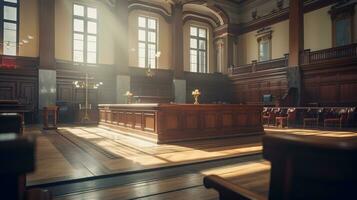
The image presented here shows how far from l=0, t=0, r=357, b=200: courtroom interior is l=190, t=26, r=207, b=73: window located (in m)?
0.08

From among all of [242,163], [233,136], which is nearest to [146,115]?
[233,136]

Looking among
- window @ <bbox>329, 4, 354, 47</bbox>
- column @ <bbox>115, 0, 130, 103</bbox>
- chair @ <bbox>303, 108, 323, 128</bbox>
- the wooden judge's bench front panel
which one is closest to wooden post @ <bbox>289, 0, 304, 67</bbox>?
window @ <bbox>329, 4, 354, 47</bbox>

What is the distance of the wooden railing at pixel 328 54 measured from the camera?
10.6 m

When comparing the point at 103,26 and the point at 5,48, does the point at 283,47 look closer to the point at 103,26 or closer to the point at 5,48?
the point at 103,26

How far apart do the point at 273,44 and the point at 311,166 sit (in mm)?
16578

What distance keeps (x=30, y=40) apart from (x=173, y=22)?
25.8 ft

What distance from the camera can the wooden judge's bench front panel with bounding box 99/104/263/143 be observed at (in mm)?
5965

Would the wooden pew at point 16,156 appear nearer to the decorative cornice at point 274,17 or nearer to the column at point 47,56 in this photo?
the column at point 47,56

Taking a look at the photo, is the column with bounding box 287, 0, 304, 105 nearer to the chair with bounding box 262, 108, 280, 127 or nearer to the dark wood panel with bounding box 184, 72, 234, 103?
the chair with bounding box 262, 108, 280, 127

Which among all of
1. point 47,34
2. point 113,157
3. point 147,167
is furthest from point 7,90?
point 147,167

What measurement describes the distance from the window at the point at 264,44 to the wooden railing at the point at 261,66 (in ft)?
5.33

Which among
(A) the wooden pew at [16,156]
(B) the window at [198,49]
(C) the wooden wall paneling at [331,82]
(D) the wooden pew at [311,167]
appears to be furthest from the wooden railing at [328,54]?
(A) the wooden pew at [16,156]

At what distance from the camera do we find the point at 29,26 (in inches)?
501

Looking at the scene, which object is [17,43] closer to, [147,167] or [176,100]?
[176,100]
